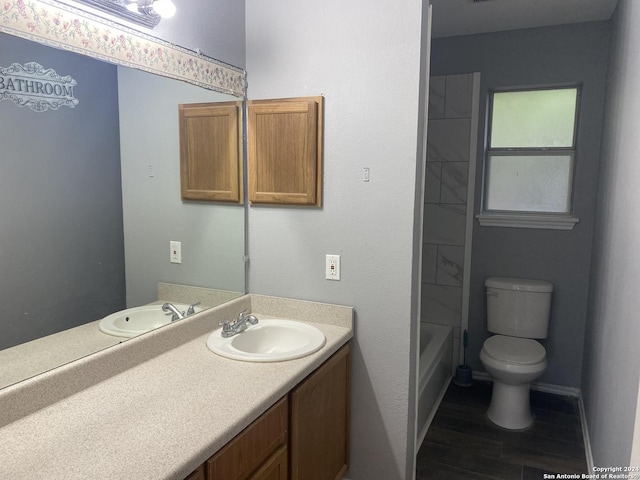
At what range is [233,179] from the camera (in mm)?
2236

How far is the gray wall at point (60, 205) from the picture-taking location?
4.33ft

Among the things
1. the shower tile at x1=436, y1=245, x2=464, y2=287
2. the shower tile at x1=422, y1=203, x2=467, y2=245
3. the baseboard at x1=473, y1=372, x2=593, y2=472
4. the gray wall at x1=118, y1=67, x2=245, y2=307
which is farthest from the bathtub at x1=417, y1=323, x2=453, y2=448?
the gray wall at x1=118, y1=67, x2=245, y2=307

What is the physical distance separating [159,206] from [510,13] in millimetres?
2483

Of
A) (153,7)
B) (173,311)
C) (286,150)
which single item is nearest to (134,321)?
(173,311)

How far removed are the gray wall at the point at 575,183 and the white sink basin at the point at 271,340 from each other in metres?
1.89

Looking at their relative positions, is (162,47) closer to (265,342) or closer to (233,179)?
(233,179)

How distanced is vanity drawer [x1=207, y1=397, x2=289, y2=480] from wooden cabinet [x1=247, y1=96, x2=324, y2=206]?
38.1 inches

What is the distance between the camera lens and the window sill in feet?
10.5

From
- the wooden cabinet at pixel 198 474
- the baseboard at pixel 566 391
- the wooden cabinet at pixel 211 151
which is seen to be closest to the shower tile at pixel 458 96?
the wooden cabinet at pixel 211 151

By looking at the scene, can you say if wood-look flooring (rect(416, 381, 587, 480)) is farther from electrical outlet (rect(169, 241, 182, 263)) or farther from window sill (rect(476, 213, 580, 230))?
electrical outlet (rect(169, 241, 182, 263))

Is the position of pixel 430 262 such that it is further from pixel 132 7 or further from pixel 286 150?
pixel 132 7

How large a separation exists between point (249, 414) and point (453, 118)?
Answer: 9.03ft

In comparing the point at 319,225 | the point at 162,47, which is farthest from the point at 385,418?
the point at 162,47

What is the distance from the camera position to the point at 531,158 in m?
3.38
